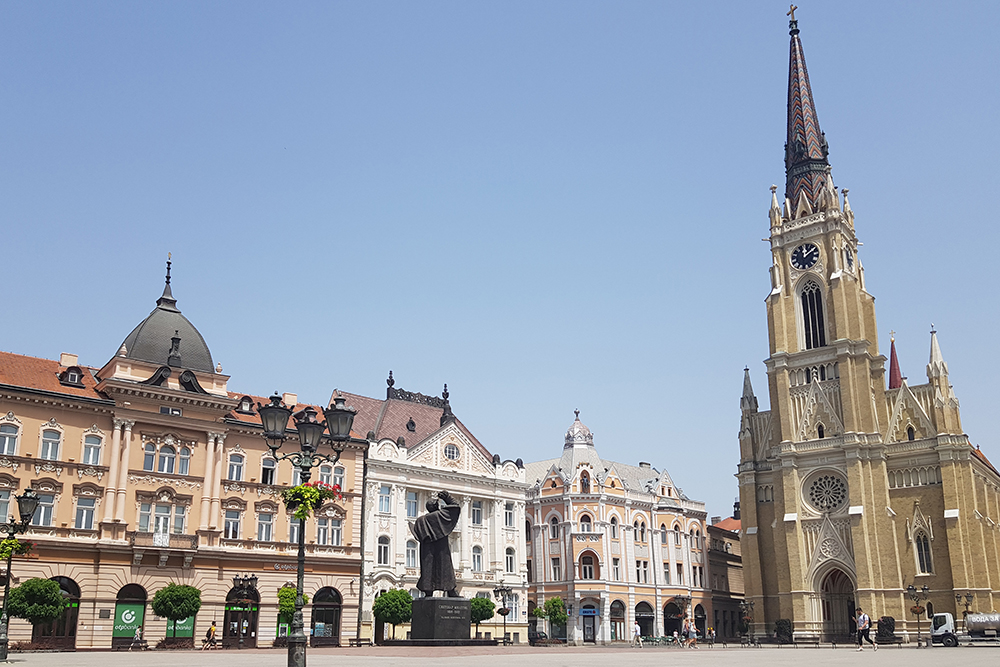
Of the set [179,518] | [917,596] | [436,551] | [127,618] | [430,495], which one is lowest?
[127,618]

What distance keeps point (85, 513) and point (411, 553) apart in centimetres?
2093

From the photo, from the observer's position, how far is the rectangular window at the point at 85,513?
144ft

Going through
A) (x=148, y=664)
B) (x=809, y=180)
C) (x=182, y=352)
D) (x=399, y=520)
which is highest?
(x=809, y=180)

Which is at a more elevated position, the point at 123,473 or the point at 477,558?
the point at 123,473

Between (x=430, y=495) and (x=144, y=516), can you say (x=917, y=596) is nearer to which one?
(x=430, y=495)

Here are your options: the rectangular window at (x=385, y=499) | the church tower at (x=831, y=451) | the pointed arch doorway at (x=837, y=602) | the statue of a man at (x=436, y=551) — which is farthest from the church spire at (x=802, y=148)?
the statue of a man at (x=436, y=551)

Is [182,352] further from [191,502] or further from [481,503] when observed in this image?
[481,503]

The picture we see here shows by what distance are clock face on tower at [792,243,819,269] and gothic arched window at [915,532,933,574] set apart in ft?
76.1

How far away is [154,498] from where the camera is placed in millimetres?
46219

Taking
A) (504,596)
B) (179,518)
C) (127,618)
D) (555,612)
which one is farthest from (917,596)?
(127,618)

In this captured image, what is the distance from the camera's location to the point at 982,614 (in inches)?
2217

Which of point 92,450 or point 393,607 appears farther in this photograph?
point 393,607

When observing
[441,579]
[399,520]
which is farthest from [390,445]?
[441,579]

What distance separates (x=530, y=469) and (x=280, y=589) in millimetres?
39893
